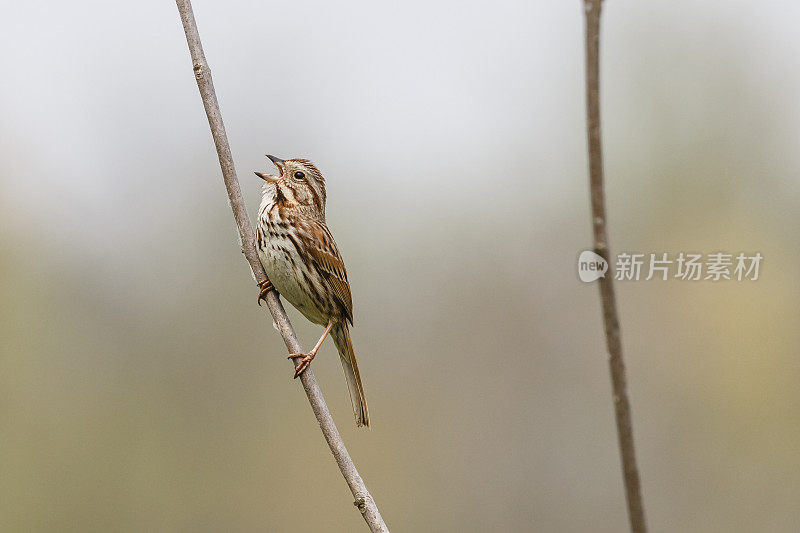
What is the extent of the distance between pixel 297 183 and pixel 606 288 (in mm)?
3464

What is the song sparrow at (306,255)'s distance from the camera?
4344 mm

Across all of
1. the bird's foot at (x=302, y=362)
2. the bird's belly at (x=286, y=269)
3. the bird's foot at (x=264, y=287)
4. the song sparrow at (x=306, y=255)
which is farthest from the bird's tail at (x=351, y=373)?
the bird's foot at (x=302, y=362)

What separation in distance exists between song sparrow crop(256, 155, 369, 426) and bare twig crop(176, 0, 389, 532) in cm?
90

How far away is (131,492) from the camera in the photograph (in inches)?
517

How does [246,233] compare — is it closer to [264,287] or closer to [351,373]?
[264,287]

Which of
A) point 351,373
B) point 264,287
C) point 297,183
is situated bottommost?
point 351,373

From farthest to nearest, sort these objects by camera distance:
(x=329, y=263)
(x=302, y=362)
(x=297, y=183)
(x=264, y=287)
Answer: (x=297, y=183)
(x=329, y=263)
(x=264, y=287)
(x=302, y=362)

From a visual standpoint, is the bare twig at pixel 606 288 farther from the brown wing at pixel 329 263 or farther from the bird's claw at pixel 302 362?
the brown wing at pixel 329 263

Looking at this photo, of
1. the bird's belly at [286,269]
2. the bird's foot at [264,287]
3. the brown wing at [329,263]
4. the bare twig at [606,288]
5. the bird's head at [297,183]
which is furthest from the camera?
the bird's head at [297,183]

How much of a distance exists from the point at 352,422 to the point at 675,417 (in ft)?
16.6

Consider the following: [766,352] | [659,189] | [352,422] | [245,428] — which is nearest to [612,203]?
[659,189]

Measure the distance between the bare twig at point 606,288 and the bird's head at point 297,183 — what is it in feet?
11.0

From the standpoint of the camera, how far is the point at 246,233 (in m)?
3.29

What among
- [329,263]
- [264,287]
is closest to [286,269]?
[329,263]
